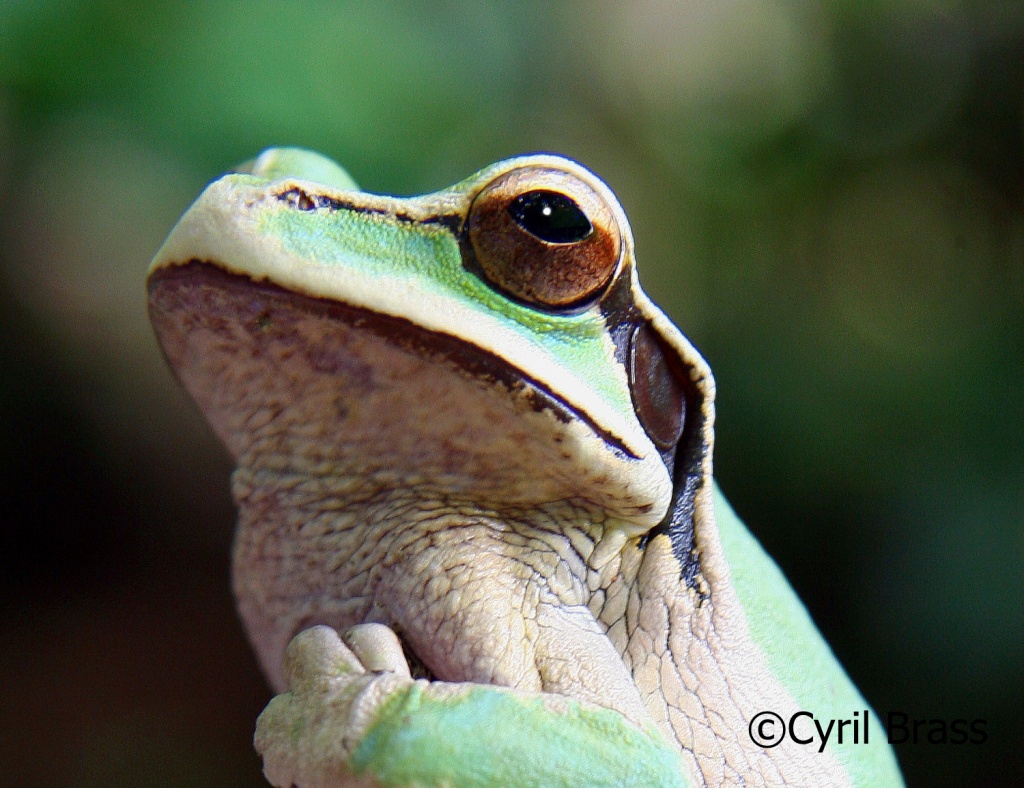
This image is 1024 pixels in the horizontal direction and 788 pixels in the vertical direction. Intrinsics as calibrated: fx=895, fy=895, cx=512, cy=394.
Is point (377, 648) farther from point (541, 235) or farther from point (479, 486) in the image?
point (541, 235)

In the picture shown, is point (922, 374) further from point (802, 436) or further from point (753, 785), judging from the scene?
point (753, 785)

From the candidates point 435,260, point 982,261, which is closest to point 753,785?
point 435,260

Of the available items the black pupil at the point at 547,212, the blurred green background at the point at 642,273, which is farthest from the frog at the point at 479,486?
the blurred green background at the point at 642,273

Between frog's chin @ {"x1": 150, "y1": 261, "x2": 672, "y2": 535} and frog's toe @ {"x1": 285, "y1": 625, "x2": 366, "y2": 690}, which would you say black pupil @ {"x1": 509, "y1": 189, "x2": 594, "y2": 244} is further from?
frog's toe @ {"x1": 285, "y1": 625, "x2": 366, "y2": 690}

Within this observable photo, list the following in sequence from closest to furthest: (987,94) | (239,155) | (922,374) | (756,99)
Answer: (239,155) → (922,374) → (987,94) → (756,99)

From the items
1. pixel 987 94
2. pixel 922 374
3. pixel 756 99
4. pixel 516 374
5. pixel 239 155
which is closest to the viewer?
pixel 516 374

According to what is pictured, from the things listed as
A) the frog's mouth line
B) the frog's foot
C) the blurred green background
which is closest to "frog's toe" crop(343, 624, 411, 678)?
the frog's foot

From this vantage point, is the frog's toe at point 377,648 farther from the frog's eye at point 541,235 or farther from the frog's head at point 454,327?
the frog's eye at point 541,235
